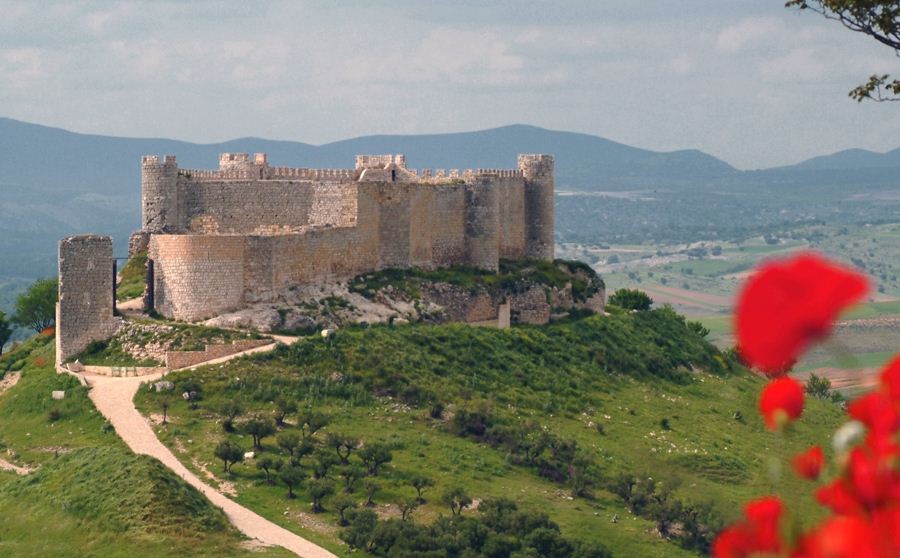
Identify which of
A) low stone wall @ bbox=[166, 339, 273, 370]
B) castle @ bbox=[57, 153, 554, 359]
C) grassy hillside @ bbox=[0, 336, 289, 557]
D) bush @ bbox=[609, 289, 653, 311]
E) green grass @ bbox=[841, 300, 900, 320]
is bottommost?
green grass @ bbox=[841, 300, 900, 320]

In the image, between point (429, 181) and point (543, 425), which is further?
point (429, 181)

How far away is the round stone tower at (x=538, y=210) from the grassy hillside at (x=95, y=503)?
19.7 meters

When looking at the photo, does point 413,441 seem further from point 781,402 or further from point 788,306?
point 788,306

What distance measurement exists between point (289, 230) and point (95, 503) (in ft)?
53.9

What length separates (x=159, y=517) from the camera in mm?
32875

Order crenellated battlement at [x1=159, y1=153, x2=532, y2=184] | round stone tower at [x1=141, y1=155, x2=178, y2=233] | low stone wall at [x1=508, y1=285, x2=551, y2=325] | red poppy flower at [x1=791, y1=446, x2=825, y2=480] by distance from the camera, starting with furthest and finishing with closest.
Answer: low stone wall at [x1=508, y1=285, x2=551, y2=325]
crenellated battlement at [x1=159, y1=153, x2=532, y2=184]
round stone tower at [x1=141, y1=155, x2=178, y2=233]
red poppy flower at [x1=791, y1=446, x2=825, y2=480]

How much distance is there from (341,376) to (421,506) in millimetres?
7119

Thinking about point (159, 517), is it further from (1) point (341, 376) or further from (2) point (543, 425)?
(2) point (543, 425)

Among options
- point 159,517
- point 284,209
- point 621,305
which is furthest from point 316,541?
point 621,305

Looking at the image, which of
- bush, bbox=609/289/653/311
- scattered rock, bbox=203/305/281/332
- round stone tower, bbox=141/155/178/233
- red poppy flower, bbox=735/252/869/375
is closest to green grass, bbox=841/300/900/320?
bush, bbox=609/289/653/311

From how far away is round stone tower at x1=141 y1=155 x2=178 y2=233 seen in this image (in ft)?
164

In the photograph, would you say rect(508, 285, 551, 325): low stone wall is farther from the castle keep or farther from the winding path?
the winding path

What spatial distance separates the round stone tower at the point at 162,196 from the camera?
164 ft

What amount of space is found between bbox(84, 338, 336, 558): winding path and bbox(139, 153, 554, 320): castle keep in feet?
8.82
